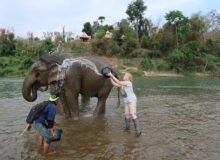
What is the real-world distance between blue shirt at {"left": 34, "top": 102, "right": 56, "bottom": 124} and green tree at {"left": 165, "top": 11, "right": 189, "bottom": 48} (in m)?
46.8

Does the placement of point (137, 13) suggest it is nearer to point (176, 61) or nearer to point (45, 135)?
point (176, 61)

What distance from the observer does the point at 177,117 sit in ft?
24.6

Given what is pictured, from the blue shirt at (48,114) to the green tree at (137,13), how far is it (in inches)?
1924

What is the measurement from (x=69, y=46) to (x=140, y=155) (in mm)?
43924

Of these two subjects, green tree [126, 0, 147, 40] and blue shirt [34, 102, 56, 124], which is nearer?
blue shirt [34, 102, 56, 124]

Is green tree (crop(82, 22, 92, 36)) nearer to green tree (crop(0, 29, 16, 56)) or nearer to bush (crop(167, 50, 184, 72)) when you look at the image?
green tree (crop(0, 29, 16, 56))

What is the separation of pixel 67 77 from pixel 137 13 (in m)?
48.0

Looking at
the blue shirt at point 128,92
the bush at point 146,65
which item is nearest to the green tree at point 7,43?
the bush at point 146,65

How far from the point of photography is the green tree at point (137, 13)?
171ft

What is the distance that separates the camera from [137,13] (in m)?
52.2

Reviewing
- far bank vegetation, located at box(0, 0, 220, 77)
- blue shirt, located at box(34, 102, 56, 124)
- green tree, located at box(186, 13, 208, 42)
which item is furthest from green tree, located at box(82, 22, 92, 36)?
blue shirt, located at box(34, 102, 56, 124)

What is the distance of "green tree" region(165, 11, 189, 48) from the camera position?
48812 millimetres

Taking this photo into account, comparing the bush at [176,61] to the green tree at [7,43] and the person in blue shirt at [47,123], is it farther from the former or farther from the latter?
the person in blue shirt at [47,123]

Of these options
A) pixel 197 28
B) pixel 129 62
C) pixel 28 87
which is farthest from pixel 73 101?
pixel 197 28
